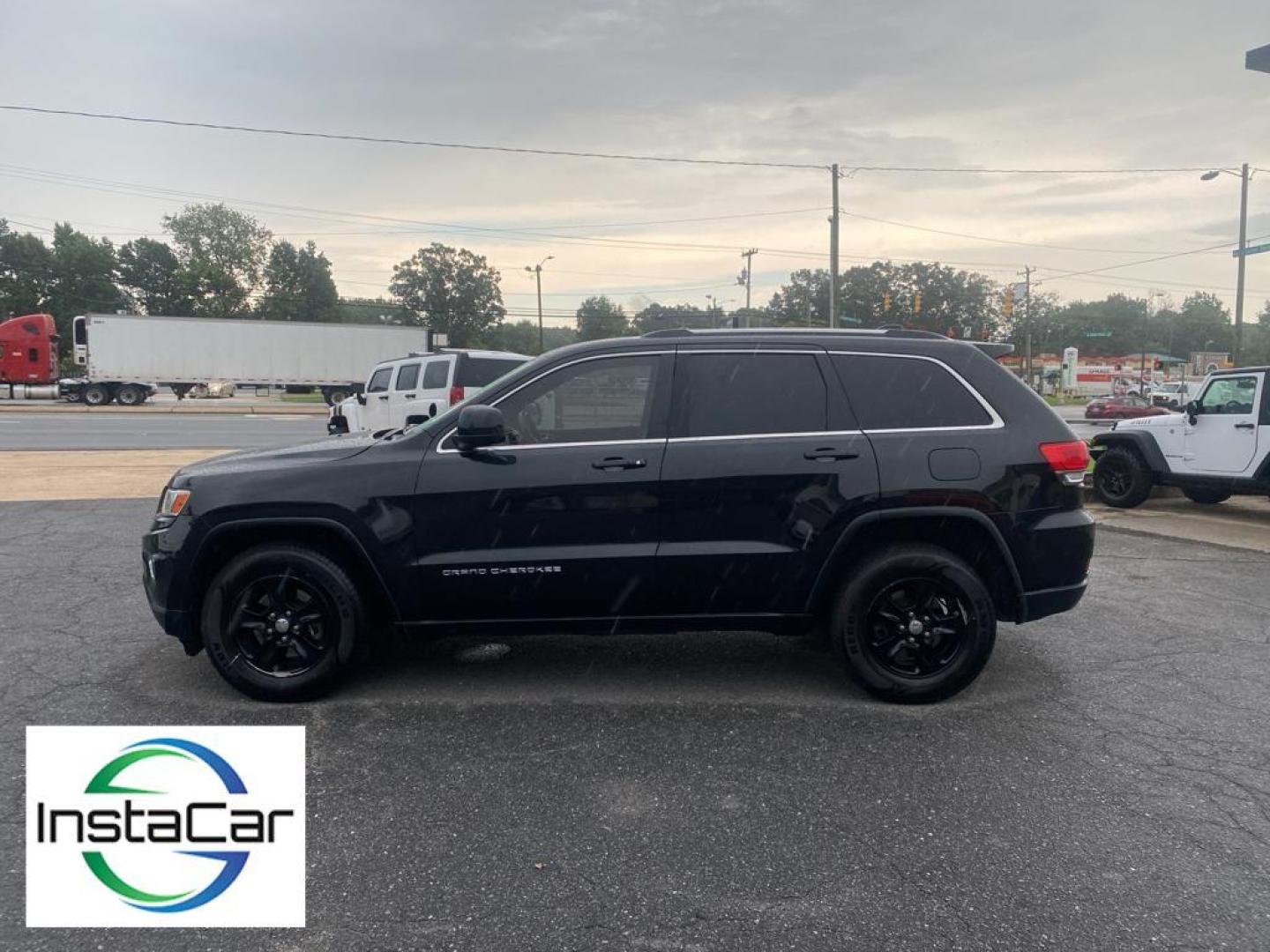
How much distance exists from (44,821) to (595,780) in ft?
Result: 6.38

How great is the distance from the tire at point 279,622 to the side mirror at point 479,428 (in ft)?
2.85

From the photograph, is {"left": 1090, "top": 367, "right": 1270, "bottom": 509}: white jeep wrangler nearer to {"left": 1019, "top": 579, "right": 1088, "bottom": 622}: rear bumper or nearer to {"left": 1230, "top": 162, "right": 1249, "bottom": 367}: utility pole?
{"left": 1019, "top": 579, "right": 1088, "bottom": 622}: rear bumper

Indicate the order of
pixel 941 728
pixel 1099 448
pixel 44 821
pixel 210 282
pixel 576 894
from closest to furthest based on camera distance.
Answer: pixel 576 894 → pixel 44 821 → pixel 941 728 → pixel 1099 448 → pixel 210 282

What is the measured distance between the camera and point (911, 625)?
160 inches

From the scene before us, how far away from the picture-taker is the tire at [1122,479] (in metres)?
10.0

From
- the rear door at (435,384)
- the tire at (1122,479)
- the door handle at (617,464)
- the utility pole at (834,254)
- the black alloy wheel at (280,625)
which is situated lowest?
the black alloy wheel at (280,625)

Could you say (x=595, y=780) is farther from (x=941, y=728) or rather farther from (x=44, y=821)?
(x=44, y=821)

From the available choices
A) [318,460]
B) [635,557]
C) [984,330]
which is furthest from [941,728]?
[984,330]

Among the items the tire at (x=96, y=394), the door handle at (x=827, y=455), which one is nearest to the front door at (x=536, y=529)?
the door handle at (x=827, y=455)

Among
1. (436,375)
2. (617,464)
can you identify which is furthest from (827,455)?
(436,375)

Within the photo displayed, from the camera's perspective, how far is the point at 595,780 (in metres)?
3.31

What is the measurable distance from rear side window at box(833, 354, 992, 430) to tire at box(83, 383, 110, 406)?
36908mm

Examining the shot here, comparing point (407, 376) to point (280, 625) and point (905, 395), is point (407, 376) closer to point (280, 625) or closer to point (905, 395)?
point (280, 625)

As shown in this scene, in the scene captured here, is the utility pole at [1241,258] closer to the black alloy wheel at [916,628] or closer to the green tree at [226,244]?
the black alloy wheel at [916,628]
